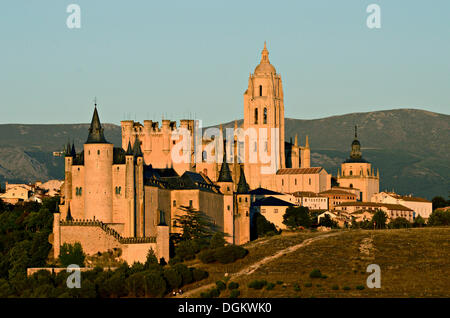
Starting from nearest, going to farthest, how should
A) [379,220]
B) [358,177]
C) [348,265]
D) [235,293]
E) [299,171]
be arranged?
1. [235,293]
2. [348,265]
3. [379,220]
4. [299,171]
5. [358,177]

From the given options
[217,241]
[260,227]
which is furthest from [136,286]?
Result: [260,227]

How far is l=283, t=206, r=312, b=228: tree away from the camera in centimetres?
13025

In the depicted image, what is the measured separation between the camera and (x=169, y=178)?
12019 cm

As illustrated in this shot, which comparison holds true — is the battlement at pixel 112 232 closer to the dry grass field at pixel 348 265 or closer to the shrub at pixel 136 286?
the dry grass field at pixel 348 265

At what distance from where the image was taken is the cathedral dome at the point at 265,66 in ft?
497

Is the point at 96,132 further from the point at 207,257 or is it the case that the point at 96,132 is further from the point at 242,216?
the point at 242,216

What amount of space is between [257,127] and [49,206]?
38296 mm

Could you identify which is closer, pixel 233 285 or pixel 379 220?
pixel 233 285

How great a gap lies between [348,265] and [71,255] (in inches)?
1013

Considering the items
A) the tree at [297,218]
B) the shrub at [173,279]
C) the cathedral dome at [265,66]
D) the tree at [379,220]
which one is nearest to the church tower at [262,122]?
the cathedral dome at [265,66]

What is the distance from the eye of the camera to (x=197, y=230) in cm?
11156

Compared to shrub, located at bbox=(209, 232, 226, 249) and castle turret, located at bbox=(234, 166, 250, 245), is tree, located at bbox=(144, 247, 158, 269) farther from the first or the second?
castle turret, located at bbox=(234, 166, 250, 245)
